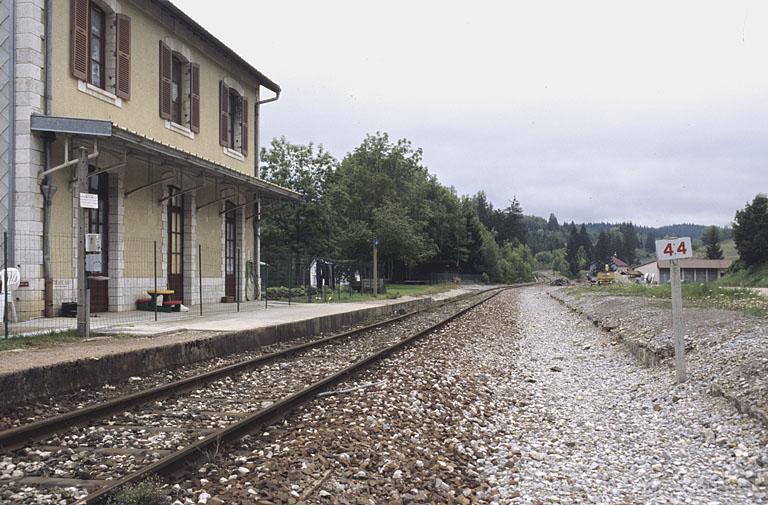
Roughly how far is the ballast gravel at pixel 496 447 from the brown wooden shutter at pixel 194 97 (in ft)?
40.9

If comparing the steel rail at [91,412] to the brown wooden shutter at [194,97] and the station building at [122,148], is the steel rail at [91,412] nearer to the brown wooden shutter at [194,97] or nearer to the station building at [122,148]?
the station building at [122,148]

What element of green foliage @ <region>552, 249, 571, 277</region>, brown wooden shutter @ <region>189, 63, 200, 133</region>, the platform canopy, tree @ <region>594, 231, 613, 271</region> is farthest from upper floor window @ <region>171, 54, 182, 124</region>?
tree @ <region>594, 231, 613, 271</region>

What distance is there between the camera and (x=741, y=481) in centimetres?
514

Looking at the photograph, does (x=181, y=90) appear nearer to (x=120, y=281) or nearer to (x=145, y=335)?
(x=120, y=281)

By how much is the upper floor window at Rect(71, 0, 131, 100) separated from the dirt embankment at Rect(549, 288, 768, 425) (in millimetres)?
13002

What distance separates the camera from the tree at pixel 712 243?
4906 inches

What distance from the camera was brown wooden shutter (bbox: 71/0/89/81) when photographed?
13742mm

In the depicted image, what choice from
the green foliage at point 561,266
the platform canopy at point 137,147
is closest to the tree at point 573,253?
the green foliage at point 561,266

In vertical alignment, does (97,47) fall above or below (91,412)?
above

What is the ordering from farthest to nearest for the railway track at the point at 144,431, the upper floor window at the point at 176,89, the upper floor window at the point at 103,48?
the upper floor window at the point at 176,89 < the upper floor window at the point at 103,48 < the railway track at the point at 144,431

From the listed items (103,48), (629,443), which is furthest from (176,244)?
(629,443)

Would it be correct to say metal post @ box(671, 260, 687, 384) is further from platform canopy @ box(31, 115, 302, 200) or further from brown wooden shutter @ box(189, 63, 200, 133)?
brown wooden shutter @ box(189, 63, 200, 133)

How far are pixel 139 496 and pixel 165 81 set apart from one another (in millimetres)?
15666

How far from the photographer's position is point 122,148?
567 inches
